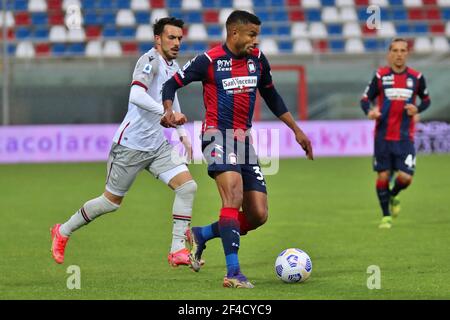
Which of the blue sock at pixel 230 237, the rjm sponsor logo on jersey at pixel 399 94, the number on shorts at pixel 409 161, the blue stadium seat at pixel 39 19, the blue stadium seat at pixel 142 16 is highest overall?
the blue stadium seat at pixel 142 16

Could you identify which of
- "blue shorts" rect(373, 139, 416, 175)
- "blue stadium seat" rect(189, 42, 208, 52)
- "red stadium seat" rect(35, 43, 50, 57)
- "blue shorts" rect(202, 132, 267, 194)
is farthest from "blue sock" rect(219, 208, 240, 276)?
"red stadium seat" rect(35, 43, 50, 57)

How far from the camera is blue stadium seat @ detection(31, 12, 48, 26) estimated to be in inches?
1089

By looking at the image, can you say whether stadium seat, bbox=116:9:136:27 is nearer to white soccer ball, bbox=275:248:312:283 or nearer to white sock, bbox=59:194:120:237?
white sock, bbox=59:194:120:237

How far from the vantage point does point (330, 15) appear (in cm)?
2903

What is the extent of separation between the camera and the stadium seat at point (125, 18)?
1102 inches

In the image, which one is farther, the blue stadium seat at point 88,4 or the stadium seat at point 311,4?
the stadium seat at point 311,4

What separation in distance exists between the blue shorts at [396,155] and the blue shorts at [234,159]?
15.8 ft

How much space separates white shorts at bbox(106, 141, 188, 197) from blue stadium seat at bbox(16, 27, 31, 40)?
18939mm

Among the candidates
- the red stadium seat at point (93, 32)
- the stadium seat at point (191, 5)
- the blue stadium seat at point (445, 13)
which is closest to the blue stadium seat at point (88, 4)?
the red stadium seat at point (93, 32)

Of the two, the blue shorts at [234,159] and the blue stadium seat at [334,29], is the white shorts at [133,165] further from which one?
the blue stadium seat at [334,29]

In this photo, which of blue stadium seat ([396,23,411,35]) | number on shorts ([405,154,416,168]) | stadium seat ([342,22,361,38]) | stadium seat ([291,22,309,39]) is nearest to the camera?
number on shorts ([405,154,416,168])
